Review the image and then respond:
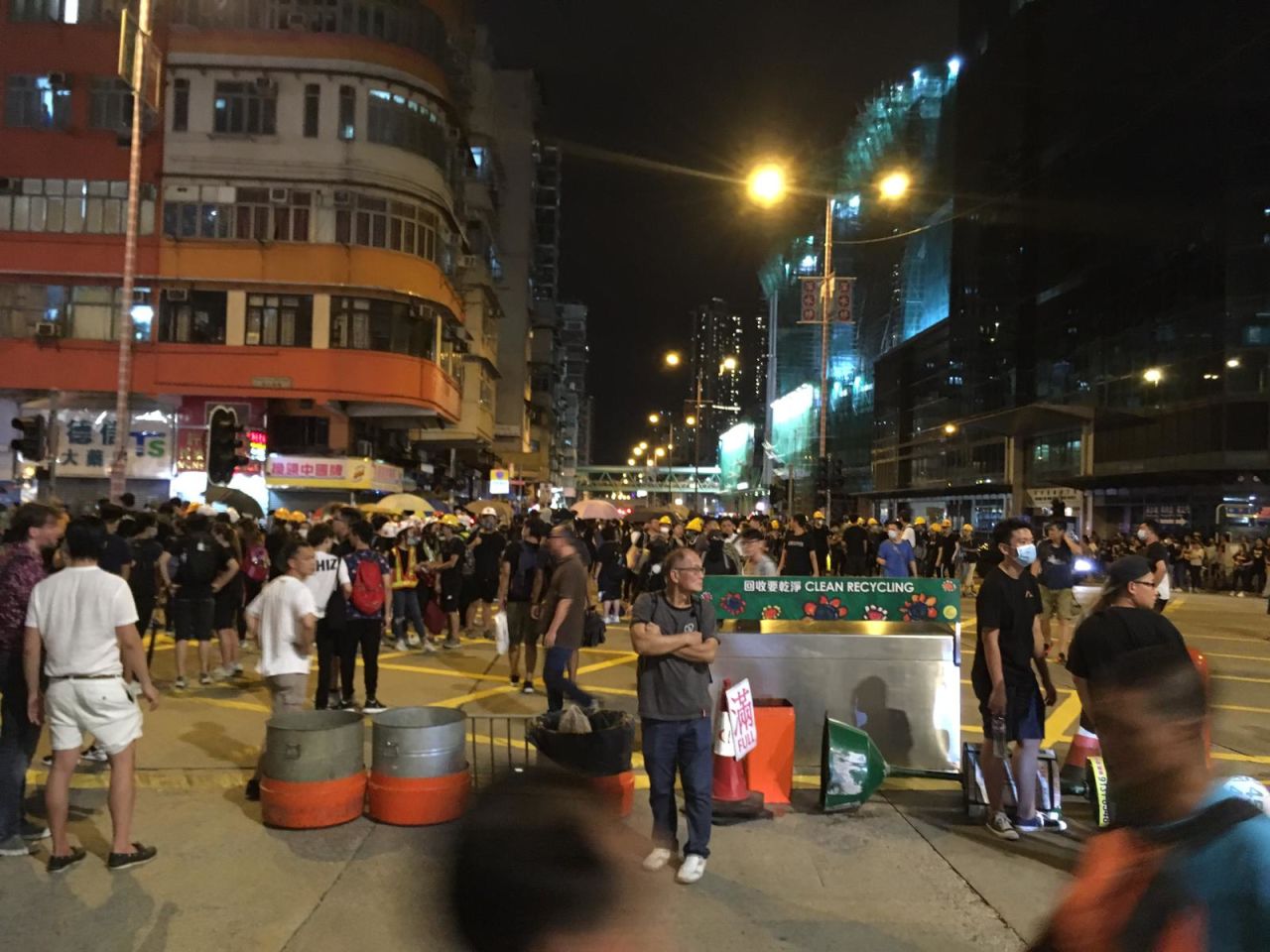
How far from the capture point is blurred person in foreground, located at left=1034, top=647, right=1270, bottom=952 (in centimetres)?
161

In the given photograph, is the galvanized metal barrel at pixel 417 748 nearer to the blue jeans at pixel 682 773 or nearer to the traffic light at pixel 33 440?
the blue jeans at pixel 682 773

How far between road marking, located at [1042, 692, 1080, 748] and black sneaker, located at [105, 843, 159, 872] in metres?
7.03

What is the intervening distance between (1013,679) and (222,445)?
12.4 m

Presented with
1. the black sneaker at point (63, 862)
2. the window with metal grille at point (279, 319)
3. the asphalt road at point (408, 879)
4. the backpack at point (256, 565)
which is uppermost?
the window with metal grille at point (279, 319)

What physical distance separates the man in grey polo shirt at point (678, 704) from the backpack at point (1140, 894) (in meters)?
3.36

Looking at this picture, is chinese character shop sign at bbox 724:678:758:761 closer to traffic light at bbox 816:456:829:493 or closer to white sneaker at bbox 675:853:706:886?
white sneaker at bbox 675:853:706:886

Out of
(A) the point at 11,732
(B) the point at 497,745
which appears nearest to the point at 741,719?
(B) the point at 497,745

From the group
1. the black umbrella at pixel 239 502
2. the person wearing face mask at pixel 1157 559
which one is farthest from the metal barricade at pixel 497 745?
the black umbrella at pixel 239 502

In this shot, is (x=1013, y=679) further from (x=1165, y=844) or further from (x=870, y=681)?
(x=1165, y=844)

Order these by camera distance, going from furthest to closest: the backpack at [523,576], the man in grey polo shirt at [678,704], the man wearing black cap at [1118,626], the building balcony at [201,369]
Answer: the building balcony at [201,369] → the backpack at [523,576] → the man in grey polo shirt at [678,704] → the man wearing black cap at [1118,626]

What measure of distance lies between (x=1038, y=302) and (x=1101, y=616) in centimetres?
5330

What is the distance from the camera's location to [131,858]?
5.12m

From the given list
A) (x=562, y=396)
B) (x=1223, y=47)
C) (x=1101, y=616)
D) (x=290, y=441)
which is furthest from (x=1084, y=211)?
(x=562, y=396)

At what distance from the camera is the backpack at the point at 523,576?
10109mm
